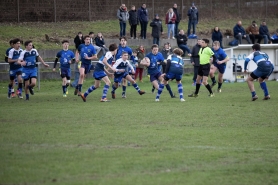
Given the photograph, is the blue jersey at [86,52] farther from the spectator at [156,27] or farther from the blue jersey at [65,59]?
the spectator at [156,27]

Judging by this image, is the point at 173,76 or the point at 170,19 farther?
the point at 170,19

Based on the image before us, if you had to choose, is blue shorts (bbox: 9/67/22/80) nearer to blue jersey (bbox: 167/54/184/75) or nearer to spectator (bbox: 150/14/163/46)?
blue jersey (bbox: 167/54/184/75)

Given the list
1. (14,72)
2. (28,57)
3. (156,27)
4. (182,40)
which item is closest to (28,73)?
(28,57)

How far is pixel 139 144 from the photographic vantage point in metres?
11.2

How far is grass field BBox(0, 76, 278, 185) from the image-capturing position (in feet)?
28.5

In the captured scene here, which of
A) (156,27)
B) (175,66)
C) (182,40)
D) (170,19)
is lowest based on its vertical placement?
(175,66)

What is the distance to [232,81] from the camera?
3381cm

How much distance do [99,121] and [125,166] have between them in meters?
5.59

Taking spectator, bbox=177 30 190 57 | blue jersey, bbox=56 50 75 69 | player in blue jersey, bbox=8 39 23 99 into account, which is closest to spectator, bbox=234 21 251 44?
spectator, bbox=177 30 190 57

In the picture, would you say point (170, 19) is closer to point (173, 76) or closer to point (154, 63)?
point (154, 63)

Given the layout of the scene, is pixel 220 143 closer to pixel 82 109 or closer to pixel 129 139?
pixel 129 139

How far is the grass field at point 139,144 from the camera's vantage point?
28.5ft

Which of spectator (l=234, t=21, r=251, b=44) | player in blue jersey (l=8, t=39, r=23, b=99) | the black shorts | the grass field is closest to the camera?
the grass field

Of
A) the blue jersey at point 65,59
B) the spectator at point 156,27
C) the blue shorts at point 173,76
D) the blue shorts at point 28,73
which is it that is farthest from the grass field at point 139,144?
the spectator at point 156,27
